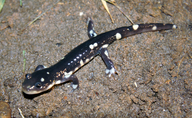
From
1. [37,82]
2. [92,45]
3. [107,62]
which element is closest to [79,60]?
[92,45]

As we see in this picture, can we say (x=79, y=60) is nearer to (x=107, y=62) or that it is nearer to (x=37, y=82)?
(x=107, y=62)

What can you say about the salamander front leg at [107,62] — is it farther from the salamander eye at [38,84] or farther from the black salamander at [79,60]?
the salamander eye at [38,84]

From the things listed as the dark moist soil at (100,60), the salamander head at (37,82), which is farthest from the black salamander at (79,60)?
the dark moist soil at (100,60)

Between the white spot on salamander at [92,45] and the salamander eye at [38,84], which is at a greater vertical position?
the salamander eye at [38,84]

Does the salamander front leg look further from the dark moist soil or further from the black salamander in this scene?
the dark moist soil

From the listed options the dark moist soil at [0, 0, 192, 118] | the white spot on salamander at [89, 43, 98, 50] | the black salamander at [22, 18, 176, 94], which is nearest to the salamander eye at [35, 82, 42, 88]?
the black salamander at [22, 18, 176, 94]

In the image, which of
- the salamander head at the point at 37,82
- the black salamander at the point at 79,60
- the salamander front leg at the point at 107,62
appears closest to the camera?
the salamander head at the point at 37,82

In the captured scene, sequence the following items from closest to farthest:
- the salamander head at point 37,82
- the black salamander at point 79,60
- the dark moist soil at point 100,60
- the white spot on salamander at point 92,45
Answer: the salamander head at point 37,82
the black salamander at point 79,60
the dark moist soil at point 100,60
the white spot on salamander at point 92,45
